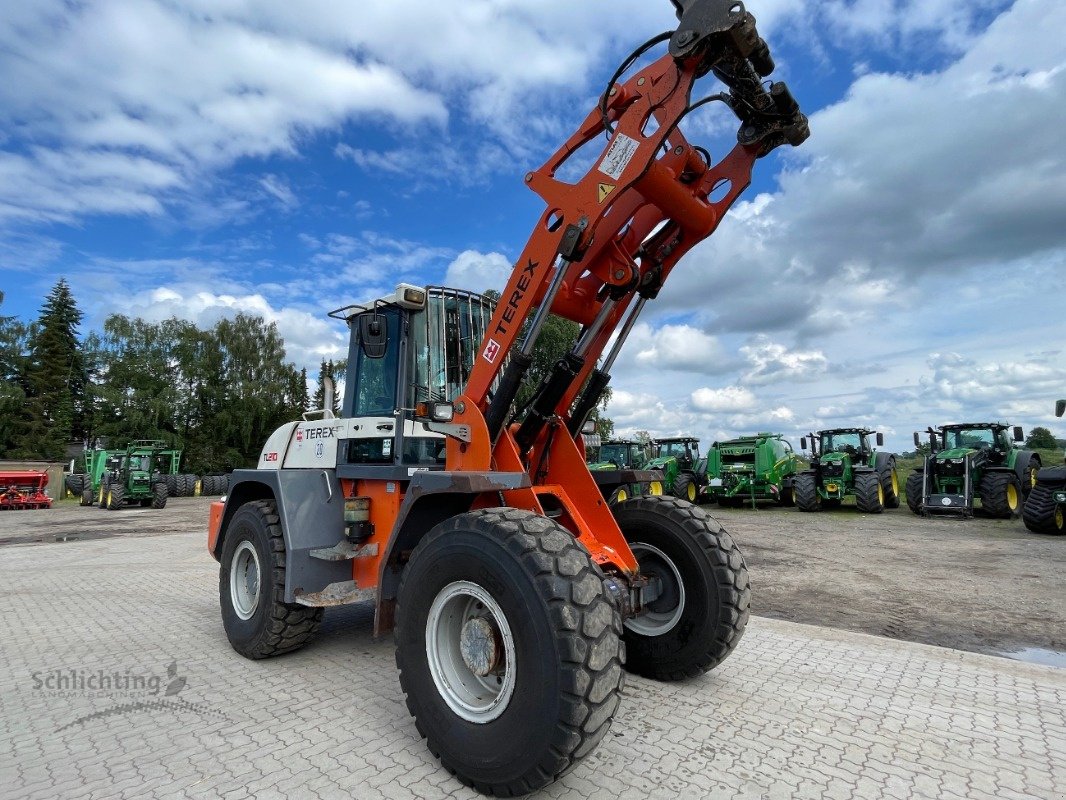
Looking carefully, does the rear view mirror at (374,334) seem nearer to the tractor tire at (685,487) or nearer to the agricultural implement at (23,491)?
the tractor tire at (685,487)

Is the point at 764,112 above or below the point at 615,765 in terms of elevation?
above

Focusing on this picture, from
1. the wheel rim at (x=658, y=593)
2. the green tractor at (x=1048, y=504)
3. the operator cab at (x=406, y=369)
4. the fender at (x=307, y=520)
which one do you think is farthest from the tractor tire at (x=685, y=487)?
the fender at (x=307, y=520)

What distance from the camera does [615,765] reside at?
2.99 metres

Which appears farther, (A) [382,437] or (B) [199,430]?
(B) [199,430]

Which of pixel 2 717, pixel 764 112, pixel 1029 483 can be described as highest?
pixel 764 112

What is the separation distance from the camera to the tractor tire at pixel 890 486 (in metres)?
19.2

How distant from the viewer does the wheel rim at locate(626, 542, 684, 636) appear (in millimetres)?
4078

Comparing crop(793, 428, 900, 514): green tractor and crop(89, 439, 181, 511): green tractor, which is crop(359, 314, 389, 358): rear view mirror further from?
crop(89, 439, 181, 511): green tractor

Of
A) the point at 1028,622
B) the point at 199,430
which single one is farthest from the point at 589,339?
the point at 199,430

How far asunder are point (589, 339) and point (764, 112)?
66.0 inches

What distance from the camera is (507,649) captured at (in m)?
2.73

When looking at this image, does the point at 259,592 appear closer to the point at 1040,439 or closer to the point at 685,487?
the point at 685,487

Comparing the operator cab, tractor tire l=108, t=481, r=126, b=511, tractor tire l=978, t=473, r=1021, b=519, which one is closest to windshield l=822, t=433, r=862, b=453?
tractor tire l=978, t=473, r=1021, b=519

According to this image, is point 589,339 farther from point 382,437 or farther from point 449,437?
point 382,437
